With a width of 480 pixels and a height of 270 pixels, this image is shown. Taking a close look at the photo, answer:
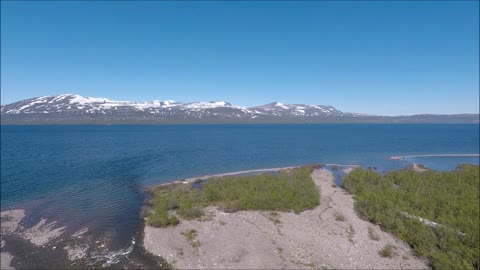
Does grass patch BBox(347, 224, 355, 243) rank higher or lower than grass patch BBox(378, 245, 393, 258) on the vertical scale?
lower

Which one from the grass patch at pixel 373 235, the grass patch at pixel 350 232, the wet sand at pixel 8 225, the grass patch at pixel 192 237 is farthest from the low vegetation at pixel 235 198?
the wet sand at pixel 8 225

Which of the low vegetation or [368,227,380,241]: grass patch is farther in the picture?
the low vegetation

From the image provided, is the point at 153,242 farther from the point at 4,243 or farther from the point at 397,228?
Result: the point at 397,228

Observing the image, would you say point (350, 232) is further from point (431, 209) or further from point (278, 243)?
point (431, 209)

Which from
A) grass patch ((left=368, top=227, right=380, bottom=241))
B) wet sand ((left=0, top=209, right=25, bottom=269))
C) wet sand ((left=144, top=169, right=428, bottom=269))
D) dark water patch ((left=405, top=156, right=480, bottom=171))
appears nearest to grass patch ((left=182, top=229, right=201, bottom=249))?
wet sand ((left=144, top=169, right=428, bottom=269))

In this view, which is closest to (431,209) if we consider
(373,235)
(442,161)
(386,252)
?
(373,235)

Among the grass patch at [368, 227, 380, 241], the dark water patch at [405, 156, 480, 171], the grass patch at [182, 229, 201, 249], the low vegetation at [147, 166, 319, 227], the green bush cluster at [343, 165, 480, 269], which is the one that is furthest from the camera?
the dark water patch at [405, 156, 480, 171]

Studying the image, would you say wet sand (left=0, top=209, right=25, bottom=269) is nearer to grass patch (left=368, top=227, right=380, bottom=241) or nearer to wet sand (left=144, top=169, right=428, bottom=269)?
wet sand (left=144, top=169, right=428, bottom=269)

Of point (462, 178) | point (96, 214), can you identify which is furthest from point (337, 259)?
point (462, 178)
